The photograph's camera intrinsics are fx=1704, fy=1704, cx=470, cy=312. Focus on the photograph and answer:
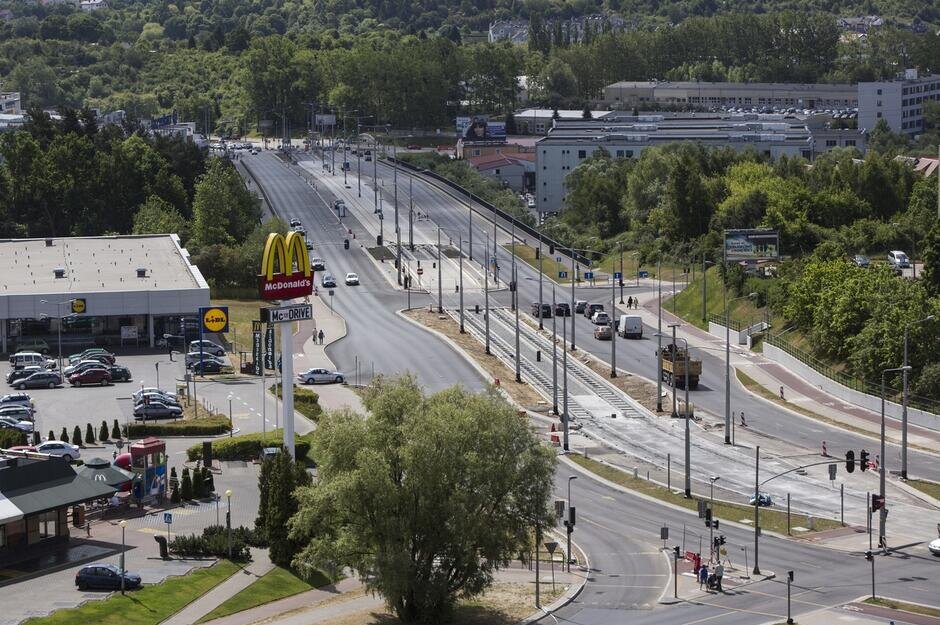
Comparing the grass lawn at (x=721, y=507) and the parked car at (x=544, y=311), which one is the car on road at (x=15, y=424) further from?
the parked car at (x=544, y=311)

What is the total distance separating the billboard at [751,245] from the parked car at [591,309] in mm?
12541

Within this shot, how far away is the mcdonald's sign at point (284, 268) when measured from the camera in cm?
8494

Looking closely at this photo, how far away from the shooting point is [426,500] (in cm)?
7181

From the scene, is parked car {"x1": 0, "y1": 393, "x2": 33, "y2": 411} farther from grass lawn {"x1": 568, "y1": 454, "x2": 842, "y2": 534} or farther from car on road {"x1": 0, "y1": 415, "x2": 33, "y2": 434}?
grass lawn {"x1": 568, "y1": 454, "x2": 842, "y2": 534}

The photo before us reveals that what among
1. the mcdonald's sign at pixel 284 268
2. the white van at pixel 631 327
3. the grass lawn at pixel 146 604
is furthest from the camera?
the white van at pixel 631 327

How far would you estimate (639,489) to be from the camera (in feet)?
311

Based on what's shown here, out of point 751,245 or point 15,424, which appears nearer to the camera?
point 15,424

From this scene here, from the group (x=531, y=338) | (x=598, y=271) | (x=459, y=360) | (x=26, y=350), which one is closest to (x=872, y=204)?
(x=598, y=271)

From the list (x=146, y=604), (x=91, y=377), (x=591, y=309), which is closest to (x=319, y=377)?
(x=91, y=377)

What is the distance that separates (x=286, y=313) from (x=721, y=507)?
25.2 metres

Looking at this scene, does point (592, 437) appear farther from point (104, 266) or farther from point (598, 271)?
point (598, 271)

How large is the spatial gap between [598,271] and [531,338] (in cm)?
3886

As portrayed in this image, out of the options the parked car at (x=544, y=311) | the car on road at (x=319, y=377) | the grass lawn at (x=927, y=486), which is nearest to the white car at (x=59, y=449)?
the car on road at (x=319, y=377)

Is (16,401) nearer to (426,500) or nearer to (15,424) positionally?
(15,424)
